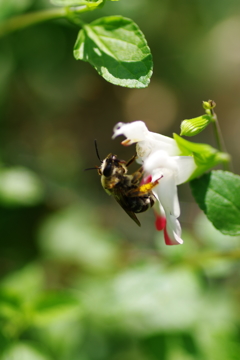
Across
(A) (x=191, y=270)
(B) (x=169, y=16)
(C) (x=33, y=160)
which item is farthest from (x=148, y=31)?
(A) (x=191, y=270)

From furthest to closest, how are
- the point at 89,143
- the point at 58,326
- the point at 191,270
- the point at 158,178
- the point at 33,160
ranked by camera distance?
1. the point at 89,143
2. the point at 33,160
3. the point at 58,326
4. the point at 191,270
5. the point at 158,178

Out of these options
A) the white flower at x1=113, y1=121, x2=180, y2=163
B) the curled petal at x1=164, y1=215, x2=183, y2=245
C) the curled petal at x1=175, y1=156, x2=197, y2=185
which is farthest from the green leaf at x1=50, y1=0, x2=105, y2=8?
the curled petal at x1=164, y1=215, x2=183, y2=245

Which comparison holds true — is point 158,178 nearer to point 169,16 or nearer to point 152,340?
point 152,340

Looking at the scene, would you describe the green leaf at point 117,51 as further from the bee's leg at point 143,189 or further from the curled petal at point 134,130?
the bee's leg at point 143,189

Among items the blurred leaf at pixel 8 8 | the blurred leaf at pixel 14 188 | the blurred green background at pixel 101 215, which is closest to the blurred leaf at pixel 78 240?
the blurred green background at pixel 101 215

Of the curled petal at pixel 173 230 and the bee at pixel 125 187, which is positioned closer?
the curled petal at pixel 173 230

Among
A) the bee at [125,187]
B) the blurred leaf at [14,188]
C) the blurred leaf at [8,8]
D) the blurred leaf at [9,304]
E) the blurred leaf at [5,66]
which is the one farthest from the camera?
the blurred leaf at [5,66]
